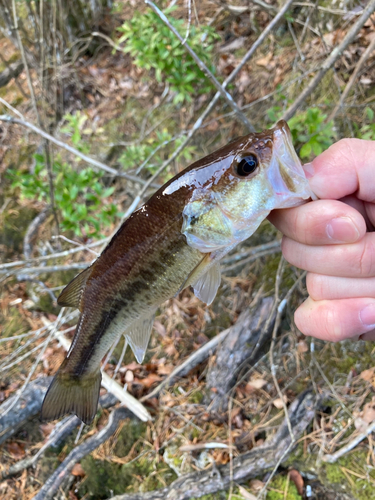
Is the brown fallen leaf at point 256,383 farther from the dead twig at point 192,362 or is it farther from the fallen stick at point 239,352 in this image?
the dead twig at point 192,362

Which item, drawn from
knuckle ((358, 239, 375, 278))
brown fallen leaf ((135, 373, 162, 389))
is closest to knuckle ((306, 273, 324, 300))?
knuckle ((358, 239, 375, 278))

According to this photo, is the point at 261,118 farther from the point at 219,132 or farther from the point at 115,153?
the point at 115,153

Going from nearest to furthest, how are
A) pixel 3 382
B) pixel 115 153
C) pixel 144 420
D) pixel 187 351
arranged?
pixel 144 420 < pixel 187 351 < pixel 3 382 < pixel 115 153

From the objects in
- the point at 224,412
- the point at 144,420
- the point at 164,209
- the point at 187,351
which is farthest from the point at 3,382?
the point at 164,209

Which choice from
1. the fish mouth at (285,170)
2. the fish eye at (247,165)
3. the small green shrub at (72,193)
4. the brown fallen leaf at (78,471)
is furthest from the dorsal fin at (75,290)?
the brown fallen leaf at (78,471)

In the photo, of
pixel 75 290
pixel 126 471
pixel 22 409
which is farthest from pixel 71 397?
pixel 22 409

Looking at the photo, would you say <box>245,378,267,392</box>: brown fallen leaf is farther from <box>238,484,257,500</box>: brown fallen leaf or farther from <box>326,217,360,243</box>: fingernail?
<box>326,217,360,243</box>: fingernail

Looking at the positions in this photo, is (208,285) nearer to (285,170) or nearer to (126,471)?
(285,170)
